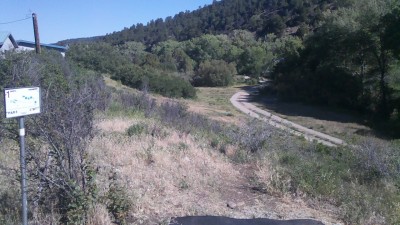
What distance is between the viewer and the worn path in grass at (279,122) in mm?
24969

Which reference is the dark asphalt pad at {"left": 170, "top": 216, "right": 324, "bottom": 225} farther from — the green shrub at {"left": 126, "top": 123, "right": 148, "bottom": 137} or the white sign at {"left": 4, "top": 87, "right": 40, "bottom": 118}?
the green shrub at {"left": 126, "top": 123, "right": 148, "bottom": 137}

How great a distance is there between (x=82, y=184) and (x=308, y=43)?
156 ft

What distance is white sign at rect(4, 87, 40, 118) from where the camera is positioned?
4500mm

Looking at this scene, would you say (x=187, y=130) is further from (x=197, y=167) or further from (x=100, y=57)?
(x=100, y=57)

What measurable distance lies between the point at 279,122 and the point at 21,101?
66.7 ft

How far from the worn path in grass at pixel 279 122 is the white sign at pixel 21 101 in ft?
35.8

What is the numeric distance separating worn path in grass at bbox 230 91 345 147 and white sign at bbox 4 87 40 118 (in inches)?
429

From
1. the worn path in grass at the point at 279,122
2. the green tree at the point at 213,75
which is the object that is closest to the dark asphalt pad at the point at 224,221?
the worn path in grass at the point at 279,122

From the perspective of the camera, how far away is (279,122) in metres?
24.1

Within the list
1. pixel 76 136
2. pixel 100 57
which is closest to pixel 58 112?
pixel 76 136

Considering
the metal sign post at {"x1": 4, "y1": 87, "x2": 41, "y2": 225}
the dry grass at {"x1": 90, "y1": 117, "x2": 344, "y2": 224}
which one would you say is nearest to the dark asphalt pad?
the dry grass at {"x1": 90, "y1": 117, "x2": 344, "y2": 224}

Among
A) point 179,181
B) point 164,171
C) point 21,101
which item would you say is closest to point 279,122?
point 164,171

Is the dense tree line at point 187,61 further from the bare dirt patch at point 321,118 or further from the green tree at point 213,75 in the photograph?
the bare dirt patch at point 321,118

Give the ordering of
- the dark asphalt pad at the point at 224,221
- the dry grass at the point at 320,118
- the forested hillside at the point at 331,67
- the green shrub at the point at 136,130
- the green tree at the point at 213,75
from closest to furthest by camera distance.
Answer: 1. the dark asphalt pad at the point at 224,221
2. the green shrub at the point at 136,130
3. the dry grass at the point at 320,118
4. the forested hillside at the point at 331,67
5. the green tree at the point at 213,75
